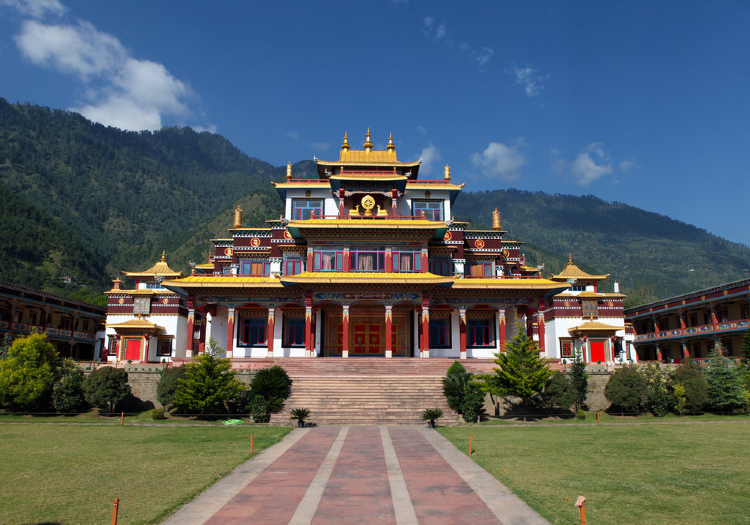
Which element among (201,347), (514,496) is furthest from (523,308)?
(514,496)

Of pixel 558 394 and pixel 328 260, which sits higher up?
pixel 328 260

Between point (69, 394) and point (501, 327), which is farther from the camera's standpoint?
point (501, 327)

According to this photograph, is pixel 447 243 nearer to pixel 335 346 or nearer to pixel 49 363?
pixel 335 346

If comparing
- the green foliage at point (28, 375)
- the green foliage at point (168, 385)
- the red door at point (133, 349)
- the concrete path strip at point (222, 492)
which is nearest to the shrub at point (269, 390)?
the green foliage at point (168, 385)

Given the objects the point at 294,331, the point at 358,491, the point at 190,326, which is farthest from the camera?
the point at 294,331

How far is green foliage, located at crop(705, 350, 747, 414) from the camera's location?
31.0 meters

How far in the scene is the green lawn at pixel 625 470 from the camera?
A: 11.2m

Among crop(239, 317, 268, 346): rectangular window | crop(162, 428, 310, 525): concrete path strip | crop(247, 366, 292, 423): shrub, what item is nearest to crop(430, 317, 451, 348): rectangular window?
crop(239, 317, 268, 346): rectangular window

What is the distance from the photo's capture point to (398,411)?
27906mm

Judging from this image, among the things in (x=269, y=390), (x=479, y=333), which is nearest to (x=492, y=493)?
(x=269, y=390)

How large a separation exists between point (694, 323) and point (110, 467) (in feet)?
202

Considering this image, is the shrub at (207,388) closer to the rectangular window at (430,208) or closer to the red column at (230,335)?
the red column at (230,335)

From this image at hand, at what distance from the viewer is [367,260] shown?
41.9 metres

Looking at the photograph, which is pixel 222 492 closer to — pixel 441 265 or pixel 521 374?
pixel 521 374
